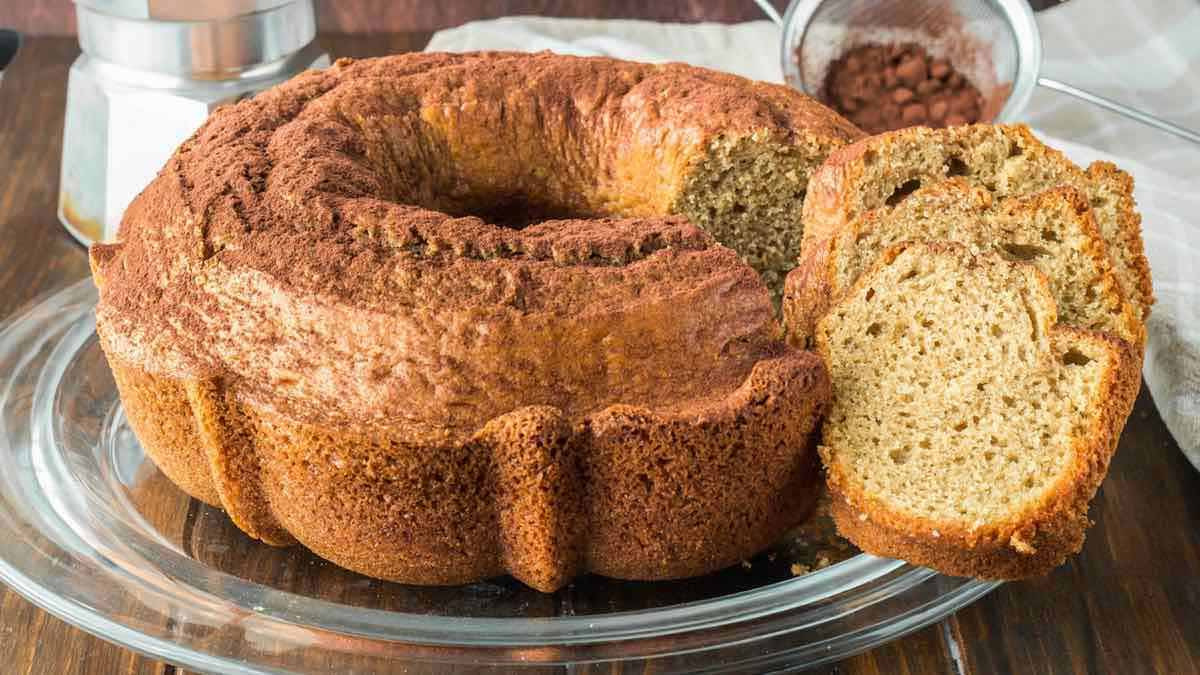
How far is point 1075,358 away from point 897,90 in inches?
61.6

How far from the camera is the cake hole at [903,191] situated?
286 cm

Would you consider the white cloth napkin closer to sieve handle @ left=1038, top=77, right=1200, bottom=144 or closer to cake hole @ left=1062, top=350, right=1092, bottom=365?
sieve handle @ left=1038, top=77, right=1200, bottom=144

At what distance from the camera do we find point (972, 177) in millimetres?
2871

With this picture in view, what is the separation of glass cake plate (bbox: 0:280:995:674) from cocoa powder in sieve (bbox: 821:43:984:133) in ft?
5.20

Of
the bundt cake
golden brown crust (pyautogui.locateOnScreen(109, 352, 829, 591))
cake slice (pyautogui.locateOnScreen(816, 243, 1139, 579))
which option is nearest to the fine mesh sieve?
cake slice (pyautogui.locateOnScreen(816, 243, 1139, 579))

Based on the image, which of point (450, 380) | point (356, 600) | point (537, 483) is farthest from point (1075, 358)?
point (356, 600)

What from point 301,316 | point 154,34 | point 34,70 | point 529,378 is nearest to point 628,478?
point 529,378

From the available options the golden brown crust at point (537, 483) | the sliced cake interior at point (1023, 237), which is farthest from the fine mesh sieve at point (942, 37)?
the golden brown crust at point (537, 483)

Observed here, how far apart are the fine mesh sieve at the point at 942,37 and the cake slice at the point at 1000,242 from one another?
4.25 ft

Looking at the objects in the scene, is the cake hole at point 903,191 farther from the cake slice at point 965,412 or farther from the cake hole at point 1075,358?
the cake hole at point 1075,358

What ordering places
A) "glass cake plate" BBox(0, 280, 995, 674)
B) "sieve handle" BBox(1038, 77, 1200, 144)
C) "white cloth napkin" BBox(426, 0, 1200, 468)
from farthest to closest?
1. "white cloth napkin" BBox(426, 0, 1200, 468)
2. "sieve handle" BBox(1038, 77, 1200, 144)
3. "glass cake plate" BBox(0, 280, 995, 674)

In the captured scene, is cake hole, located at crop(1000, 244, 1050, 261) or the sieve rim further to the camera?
the sieve rim

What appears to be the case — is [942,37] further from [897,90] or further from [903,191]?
[903,191]

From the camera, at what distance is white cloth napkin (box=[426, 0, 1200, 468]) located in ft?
13.7
